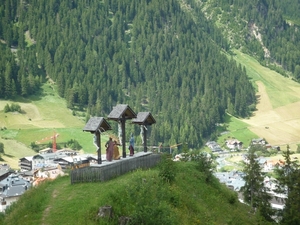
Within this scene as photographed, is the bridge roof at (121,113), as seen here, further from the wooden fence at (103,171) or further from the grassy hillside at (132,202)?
the grassy hillside at (132,202)

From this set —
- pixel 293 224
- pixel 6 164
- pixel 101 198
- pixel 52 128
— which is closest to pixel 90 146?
pixel 52 128

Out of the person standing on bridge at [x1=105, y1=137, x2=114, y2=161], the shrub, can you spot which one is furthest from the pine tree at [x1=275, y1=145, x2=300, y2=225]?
the person standing on bridge at [x1=105, y1=137, x2=114, y2=161]

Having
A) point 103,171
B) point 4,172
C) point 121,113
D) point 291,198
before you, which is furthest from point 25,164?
point 103,171

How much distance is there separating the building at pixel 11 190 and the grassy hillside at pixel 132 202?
54.5m

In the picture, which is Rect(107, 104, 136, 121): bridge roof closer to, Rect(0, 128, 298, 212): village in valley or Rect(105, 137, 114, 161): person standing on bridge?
Rect(105, 137, 114, 161): person standing on bridge

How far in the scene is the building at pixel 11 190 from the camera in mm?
87750

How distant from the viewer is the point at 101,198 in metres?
28.8

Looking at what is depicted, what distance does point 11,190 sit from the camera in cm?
9300

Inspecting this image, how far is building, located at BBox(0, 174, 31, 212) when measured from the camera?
8775cm

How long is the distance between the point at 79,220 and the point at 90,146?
5736 inches

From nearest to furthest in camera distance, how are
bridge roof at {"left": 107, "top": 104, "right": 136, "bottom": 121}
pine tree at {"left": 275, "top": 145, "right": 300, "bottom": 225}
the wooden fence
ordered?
the wooden fence → bridge roof at {"left": 107, "top": 104, "right": 136, "bottom": 121} → pine tree at {"left": 275, "top": 145, "right": 300, "bottom": 225}

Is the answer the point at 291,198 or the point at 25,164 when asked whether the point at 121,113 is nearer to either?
Result: the point at 291,198

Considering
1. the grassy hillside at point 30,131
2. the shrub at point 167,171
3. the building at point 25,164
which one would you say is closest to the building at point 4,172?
the building at point 25,164

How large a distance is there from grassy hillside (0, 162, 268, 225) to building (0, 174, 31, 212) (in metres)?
54.5
